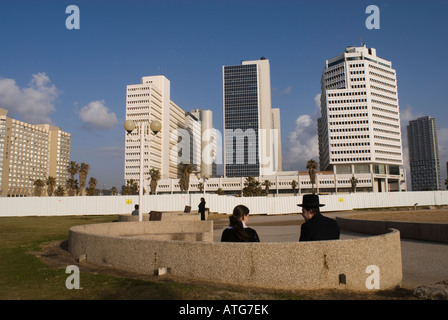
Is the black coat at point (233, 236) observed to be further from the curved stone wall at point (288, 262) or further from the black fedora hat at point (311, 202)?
the black fedora hat at point (311, 202)

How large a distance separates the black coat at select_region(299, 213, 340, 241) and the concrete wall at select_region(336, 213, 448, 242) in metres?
8.23

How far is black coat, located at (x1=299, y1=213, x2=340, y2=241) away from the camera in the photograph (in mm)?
5293

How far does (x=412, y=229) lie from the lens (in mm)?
12273

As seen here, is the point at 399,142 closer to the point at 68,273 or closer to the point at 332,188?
the point at 332,188

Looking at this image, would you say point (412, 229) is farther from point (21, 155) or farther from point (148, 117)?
point (21, 155)

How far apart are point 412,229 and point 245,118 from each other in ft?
578

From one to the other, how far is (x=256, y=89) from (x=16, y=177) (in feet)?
467

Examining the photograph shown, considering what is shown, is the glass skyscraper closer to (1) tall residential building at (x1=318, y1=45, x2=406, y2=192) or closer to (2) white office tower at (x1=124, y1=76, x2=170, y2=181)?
(2) white office tower at (x1=124, y1=76, x2=170, y2=181)

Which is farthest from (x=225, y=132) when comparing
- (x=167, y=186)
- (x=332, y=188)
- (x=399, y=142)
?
(x=399, y=142)

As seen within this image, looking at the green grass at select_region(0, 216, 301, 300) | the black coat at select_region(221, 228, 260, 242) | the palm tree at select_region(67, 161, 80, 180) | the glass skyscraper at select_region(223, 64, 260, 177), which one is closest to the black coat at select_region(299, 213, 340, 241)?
the black coat at select_region(221, 228, 260, 242)

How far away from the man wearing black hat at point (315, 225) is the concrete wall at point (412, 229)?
8.26 m

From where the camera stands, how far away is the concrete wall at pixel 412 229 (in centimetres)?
1125
